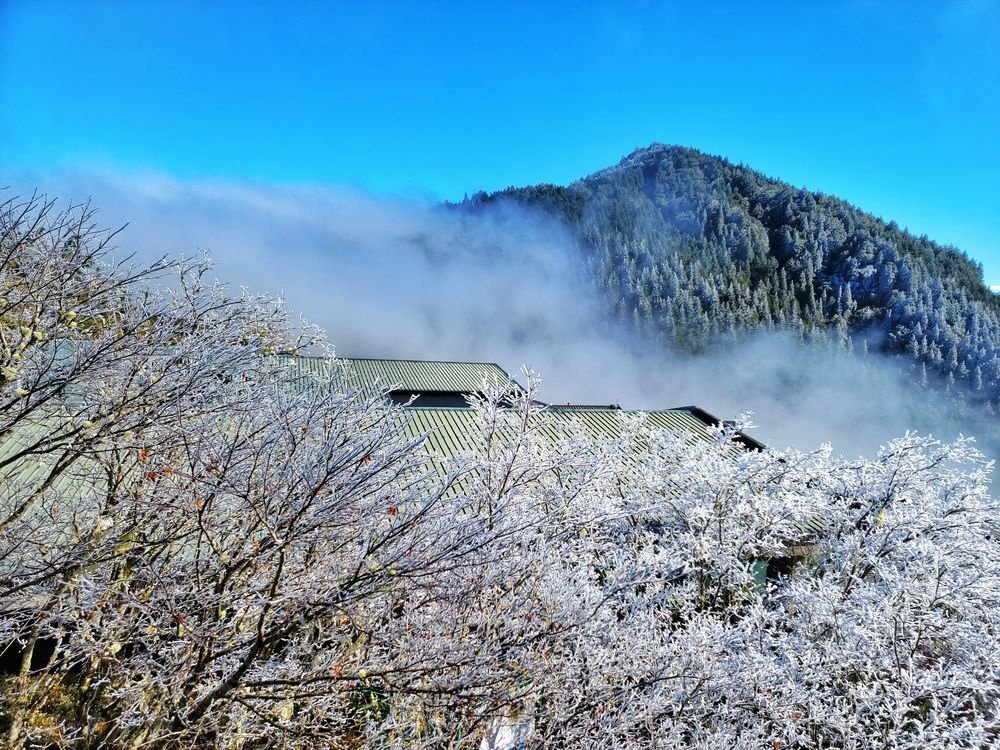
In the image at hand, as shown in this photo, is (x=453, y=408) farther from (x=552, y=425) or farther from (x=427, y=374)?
(x=427, y=374)

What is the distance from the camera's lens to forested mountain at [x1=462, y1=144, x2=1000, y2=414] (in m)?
80.1

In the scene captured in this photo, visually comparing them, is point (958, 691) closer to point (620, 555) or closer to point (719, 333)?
point (620, 555)

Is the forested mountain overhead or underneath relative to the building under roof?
overhead

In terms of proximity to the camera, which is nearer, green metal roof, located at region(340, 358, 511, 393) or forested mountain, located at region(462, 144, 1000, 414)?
green metal roof, located at region(340, 358, 511, 393)

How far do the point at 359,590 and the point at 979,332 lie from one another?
103579mm

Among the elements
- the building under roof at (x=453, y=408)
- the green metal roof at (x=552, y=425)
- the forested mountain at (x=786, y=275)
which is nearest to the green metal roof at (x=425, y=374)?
the building under roof at (x=453, y=408)

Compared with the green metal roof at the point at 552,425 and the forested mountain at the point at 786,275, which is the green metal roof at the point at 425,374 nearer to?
the green metal roof at the point at 552,425

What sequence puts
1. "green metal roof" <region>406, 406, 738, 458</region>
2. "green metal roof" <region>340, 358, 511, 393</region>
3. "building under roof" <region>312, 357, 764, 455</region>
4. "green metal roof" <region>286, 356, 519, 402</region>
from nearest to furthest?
"building under roof" <region>312, 357, 764, 455</region> < "green metal roof" <region>406, 406, 738, 458</region> < "green metal roof" <region>286, 356, 519, 402</region> < "green metal roof" <region>340, 358, 511, 393</region>

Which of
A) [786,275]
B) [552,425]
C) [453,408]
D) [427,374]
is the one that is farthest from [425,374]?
[786,275]

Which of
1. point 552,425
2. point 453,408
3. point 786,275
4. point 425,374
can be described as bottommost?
point 552,425

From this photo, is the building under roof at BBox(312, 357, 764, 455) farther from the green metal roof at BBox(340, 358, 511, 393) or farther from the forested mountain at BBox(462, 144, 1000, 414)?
the forested mountain at BBox(462, 144, 1000, 414)

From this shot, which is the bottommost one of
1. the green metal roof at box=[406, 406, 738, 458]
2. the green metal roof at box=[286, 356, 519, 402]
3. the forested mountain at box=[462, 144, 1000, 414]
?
the green metal roof at box=[406, 406, 738, 458]

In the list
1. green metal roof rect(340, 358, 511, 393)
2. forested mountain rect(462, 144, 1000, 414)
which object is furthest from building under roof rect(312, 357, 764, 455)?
forested mountain rect(462, 144, 1000, 414)

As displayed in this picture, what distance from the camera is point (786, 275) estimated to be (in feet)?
311
